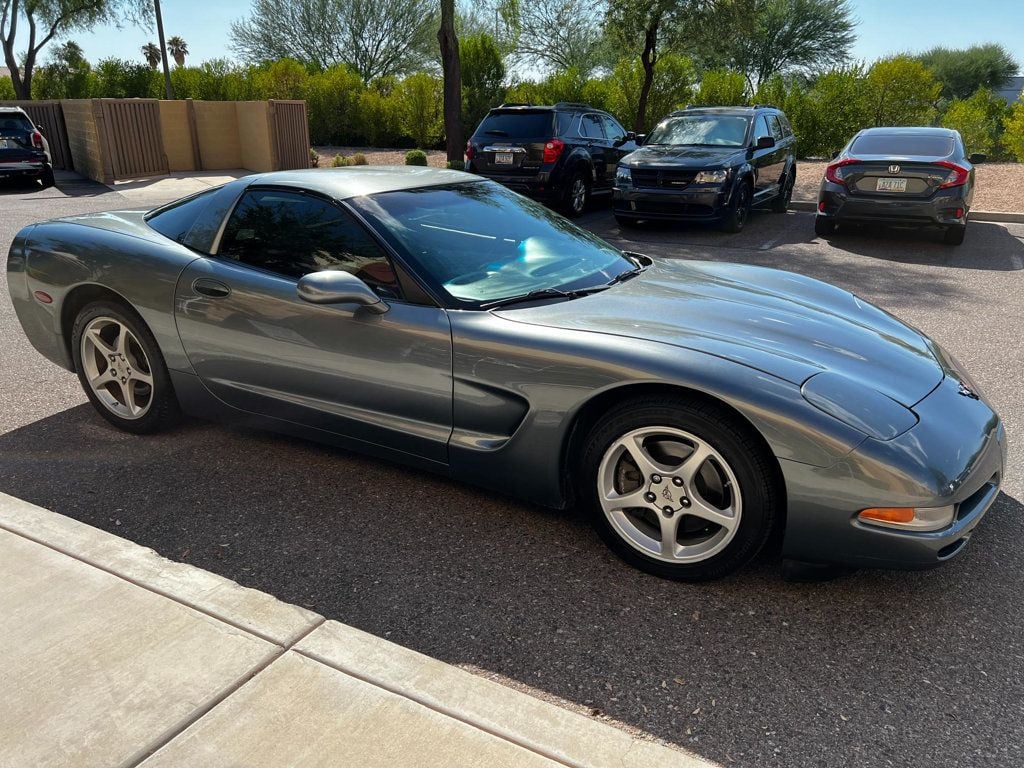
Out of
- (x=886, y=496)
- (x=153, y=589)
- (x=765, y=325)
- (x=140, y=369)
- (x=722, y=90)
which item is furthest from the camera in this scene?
(x=722, y=90)

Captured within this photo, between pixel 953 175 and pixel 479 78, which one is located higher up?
pixel 479 78

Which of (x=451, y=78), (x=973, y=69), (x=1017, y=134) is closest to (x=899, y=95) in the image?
(x=1017, y=134)

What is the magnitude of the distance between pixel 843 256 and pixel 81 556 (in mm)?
8909

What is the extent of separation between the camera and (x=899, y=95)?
19.2 m

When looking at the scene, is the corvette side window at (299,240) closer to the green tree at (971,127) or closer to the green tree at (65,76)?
the green tree at (971,127)

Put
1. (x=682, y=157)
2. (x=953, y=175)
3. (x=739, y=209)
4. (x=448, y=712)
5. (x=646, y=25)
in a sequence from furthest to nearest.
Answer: (x=646, y=25) → (x=739, y=209) → (x=682, y=157) → (x=953, y=175) → (x=448, y=712)

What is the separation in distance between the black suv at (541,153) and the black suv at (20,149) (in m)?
9.53

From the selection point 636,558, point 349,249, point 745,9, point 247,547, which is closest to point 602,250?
point 349,249

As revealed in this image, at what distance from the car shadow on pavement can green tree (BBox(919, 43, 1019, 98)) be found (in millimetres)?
58795

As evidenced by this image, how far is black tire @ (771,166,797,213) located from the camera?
41.5ft

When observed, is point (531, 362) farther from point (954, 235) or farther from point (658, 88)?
point (658, 88)


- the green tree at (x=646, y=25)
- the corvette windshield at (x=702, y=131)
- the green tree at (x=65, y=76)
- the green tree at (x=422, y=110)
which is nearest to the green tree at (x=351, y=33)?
the green tree at (x=65, y=76)

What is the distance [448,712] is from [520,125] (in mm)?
10890

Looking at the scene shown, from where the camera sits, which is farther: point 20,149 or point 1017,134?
point 1017,134
